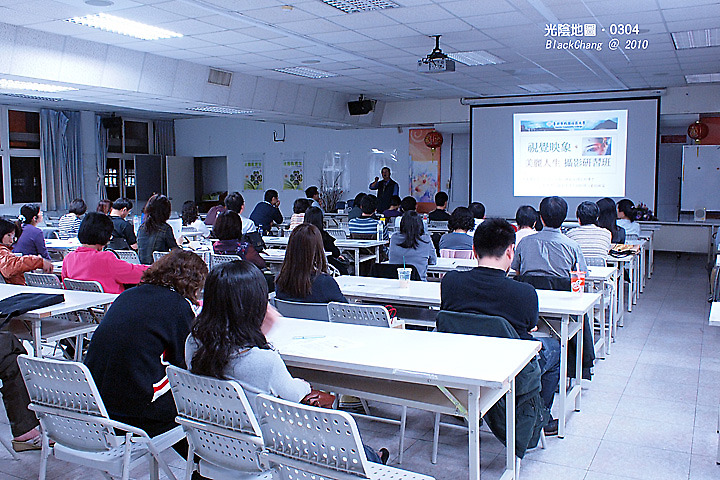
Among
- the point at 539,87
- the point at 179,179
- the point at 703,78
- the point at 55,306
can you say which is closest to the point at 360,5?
the point at 55,306

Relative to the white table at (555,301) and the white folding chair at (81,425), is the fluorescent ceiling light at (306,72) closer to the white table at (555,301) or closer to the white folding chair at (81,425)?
the white table at (555,301)

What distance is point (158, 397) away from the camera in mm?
2617

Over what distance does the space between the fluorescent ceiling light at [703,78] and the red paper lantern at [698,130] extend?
1.44 m

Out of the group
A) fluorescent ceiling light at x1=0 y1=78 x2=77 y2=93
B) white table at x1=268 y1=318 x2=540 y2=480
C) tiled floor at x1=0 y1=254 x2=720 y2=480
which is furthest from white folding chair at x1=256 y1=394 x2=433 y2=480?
fluorescent ceiling light at x1=0 y1=78 x2=77 y2=93

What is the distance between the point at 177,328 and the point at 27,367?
0.55 meters

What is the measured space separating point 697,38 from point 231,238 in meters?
5.27

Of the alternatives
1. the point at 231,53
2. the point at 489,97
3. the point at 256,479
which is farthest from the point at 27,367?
the point at 489,97

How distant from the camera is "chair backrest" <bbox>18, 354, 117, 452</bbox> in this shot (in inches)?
89.7

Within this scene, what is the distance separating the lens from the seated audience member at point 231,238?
235 inches

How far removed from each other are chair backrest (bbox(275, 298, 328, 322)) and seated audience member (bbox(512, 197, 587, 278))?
1695 mm

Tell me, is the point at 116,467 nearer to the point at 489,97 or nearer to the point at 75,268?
the point at 75,268

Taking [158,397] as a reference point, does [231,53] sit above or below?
above

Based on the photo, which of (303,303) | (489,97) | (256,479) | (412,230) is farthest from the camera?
(489,97)

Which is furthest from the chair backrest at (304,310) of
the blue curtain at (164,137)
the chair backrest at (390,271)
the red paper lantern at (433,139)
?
the blue curtain at (164,137)
